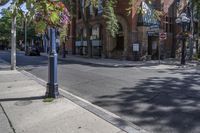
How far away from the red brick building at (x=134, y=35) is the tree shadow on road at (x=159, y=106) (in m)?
19.2

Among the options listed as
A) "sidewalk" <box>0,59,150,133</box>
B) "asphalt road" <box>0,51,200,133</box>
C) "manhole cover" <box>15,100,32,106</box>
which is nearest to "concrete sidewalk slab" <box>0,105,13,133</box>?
"sidewalk" <box>0,59,150,133</box>

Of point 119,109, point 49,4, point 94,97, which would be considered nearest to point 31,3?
point 49,4

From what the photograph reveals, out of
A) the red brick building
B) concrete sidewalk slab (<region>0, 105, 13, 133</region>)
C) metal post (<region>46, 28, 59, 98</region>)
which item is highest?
the red brick building

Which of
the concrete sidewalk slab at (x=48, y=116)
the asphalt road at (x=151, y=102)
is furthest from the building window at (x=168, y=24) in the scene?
the concrete sidewalk slab at (x=48, y=116)

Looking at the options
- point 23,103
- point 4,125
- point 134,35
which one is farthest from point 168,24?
point 4,125

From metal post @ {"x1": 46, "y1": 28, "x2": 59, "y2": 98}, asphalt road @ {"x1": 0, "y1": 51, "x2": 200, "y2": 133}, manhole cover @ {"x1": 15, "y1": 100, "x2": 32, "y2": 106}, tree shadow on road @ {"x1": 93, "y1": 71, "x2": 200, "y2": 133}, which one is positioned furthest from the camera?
metal post @ {"x1": 46, "y1": 28, "x2": 59, "y2": 98}

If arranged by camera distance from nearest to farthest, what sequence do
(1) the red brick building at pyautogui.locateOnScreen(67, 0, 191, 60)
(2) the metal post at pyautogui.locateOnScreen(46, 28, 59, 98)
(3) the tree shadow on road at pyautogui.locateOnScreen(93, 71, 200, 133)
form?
(3) the tree shadow on road at pyautogui.locateOnScreen(93, 71, 200, 133) → (2) the metal post at pyautogui.locateOnScreen(46, 28, 59, 98) → (1) the red brick building at pyautogui.locateOnScreen(67, 0, 191, 60)

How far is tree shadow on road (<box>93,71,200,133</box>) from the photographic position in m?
6.90

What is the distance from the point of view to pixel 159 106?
870 centimetres

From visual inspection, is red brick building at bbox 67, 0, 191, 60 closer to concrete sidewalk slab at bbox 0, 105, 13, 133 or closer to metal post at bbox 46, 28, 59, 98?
metal post at bbox 46, 28, 59, 98

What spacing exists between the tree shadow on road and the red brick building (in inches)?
755

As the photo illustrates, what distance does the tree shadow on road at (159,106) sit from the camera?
6.90 metres

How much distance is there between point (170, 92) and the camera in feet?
36.3

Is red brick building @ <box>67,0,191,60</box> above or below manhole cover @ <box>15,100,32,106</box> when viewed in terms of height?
above
